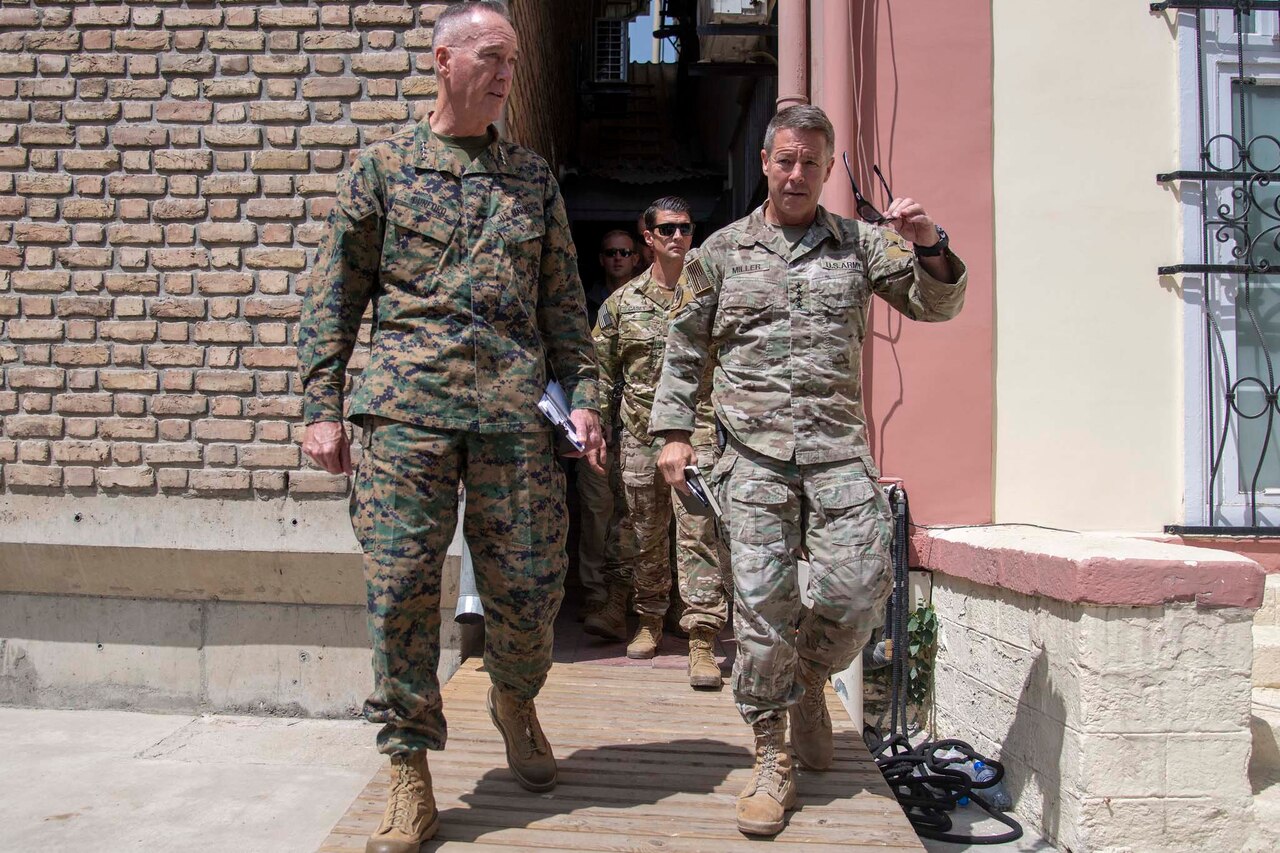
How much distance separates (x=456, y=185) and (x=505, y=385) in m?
0.60

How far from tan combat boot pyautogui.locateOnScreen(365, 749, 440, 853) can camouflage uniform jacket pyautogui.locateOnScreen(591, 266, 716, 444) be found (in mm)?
2381

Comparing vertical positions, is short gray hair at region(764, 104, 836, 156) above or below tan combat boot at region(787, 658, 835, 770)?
above

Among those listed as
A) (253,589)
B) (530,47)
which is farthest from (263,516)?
(530,47)

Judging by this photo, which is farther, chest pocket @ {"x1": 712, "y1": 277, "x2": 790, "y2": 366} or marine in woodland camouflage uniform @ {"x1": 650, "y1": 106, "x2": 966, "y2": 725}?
chest pocket @ {"x1": 712, "y1": 277, "x2": 790, "y2": 366}

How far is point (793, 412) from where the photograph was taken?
321 centimetres

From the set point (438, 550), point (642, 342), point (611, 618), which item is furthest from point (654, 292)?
point (438, 550)

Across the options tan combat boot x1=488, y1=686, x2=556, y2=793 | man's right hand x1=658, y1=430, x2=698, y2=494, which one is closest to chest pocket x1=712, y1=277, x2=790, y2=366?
man's right hand x1=658, y1=430, x2=698, y2=494

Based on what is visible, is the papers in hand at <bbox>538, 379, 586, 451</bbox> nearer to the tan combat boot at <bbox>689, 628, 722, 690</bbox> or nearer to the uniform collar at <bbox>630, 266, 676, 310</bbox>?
the tan combat boot at <bbox>689, 628, 722, 690</bbox>

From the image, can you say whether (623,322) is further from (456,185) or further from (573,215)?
(573,215)

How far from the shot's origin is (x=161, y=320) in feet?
15.0

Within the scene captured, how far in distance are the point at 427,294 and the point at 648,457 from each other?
85.4 inches

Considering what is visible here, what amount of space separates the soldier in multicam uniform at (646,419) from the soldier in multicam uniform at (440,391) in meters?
1.66

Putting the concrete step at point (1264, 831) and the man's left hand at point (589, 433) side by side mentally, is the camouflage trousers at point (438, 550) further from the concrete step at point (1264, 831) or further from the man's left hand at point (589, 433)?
the concrete step at point (1264, 831)

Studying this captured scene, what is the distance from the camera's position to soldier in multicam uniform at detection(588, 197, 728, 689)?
479cm
